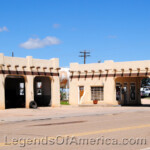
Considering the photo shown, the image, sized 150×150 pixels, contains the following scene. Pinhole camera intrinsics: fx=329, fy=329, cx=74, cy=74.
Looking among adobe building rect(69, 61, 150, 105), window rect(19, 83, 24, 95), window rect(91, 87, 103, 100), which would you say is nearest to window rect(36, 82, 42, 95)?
window rect(19, 83, 24, 95)

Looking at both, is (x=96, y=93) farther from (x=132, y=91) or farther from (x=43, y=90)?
(x=43, y=90)

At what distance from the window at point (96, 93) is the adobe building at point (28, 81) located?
526cm

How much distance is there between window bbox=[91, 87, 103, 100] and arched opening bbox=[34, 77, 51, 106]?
5587mm

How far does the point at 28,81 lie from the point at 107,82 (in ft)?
31.8

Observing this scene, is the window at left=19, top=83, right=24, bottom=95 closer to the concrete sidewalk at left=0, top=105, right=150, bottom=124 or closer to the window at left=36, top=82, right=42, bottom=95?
the window at left=36, top=82, right=42, bottom=95

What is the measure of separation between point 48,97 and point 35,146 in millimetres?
27571

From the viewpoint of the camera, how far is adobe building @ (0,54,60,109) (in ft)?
103

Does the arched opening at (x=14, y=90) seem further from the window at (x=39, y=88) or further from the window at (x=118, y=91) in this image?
the window at (x=118, y=91)

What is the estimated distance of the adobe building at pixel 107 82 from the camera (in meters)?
36.3

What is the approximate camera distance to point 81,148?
973 cm

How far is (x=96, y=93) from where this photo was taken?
39.5 metres

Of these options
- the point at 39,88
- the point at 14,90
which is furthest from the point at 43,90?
the point at 14,90

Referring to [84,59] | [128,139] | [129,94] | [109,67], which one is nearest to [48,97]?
[109,67]

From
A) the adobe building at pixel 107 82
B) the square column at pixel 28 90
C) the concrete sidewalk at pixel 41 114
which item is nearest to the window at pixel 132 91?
the adobe building at pixel 107 82
